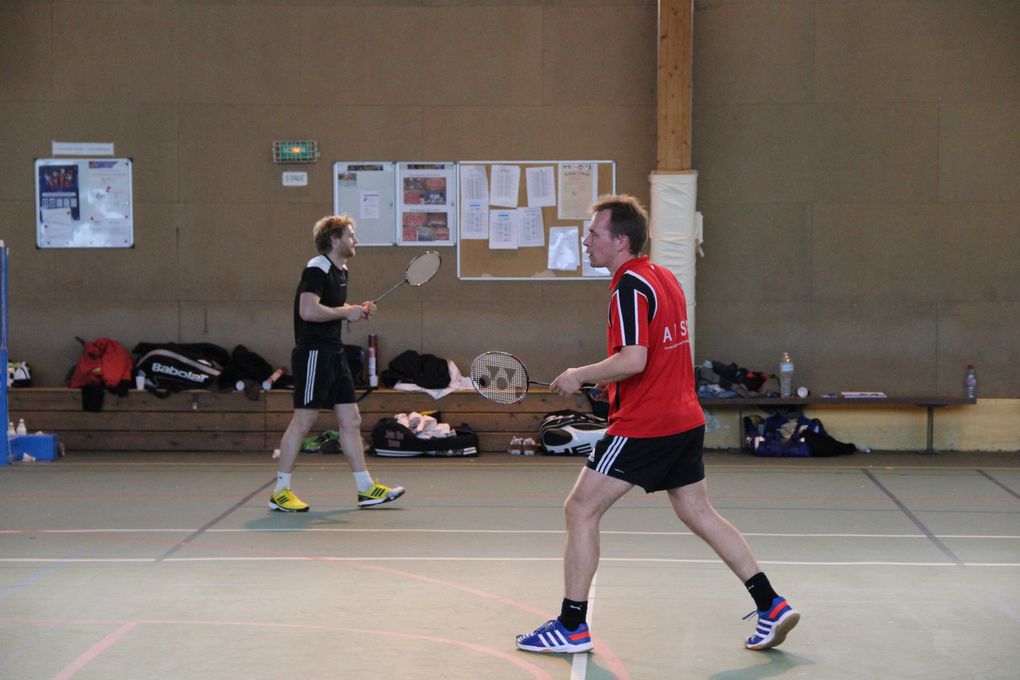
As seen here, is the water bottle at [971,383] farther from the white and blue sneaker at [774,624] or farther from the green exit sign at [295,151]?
the white and blue sneaker at [774,624]

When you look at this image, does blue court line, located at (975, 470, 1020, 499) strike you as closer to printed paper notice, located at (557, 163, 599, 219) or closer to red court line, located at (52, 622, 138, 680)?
printed paper notice, located at (557, 163, 599, 219)

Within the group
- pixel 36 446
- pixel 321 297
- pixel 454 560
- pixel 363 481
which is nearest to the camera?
pixel 454 560

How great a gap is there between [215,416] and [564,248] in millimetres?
3737

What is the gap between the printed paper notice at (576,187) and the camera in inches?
441

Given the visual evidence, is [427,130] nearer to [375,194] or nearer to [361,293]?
[375,194]

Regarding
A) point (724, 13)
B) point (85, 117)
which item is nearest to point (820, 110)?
point (724, 13)

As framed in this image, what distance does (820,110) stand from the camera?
11125 mm

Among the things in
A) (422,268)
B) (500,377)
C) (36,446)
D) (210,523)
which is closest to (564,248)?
(422,268)

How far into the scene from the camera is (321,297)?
7.72 m

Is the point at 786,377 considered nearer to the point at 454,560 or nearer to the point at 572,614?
the point at 454,560

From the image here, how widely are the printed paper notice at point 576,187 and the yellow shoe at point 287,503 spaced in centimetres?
449

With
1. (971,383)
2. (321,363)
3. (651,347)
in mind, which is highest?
(651,347)

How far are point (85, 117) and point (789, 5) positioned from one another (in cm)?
691

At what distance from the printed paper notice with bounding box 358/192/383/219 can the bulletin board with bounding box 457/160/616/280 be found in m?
0.81
